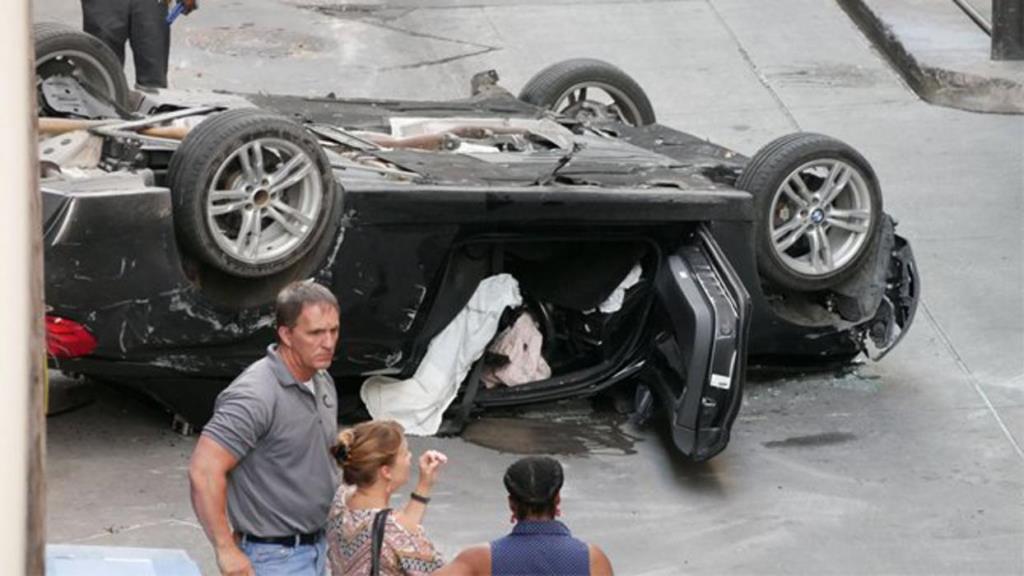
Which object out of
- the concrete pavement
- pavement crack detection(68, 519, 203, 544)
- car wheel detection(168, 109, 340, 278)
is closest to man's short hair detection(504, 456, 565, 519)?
the concrete pavement

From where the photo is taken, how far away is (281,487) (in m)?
6.28

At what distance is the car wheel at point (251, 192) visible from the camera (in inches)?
331

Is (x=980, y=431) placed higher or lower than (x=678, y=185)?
lower

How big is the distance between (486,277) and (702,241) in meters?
0.94

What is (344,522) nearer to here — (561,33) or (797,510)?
(797,510)

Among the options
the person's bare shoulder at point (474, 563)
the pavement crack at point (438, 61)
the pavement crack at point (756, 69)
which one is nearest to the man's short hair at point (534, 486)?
the person's bare shoulder at point (474, 563)

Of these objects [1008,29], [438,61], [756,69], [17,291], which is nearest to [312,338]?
[17,291]

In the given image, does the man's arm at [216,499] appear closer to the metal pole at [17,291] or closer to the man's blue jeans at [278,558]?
the man's blue jeans at [278,558]

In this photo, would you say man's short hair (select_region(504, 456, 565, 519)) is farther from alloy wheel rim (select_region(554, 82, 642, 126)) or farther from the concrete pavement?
alloy wheel rim (select_region(554, 82, 642, 126))

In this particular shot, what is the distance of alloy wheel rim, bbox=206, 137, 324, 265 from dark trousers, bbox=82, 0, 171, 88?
15.5 feet

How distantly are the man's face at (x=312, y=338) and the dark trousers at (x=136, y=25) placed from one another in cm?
714

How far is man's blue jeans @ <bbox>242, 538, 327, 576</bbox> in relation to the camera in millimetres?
6316

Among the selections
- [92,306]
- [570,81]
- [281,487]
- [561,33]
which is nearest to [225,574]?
[281,487]

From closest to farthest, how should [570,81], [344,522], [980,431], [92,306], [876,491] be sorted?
[344,522]
[92,306]
[876,491]
[980,431]
[570,81]
